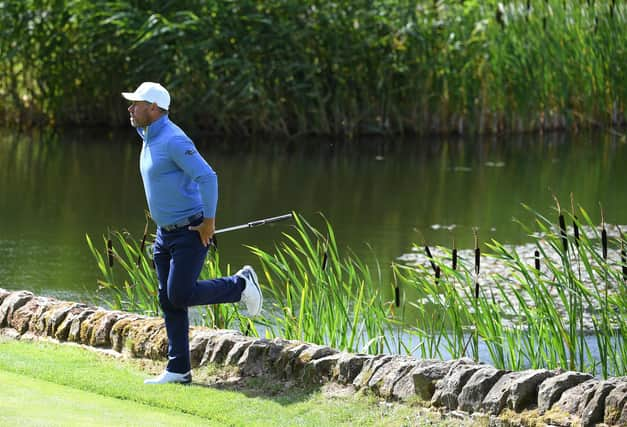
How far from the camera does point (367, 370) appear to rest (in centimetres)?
588

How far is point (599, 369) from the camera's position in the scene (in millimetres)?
8203

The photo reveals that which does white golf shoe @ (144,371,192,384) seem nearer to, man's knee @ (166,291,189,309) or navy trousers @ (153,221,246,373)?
navy trousers @ (153,221,246,373)

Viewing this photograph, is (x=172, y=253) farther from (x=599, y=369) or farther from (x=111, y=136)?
(x=111, y=136)

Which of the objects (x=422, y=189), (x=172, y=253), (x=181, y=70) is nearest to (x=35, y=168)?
(x=181, y=70)

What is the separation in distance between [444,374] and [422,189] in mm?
11385

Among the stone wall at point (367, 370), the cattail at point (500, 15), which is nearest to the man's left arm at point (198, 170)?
the stone wall at point (367, 370)

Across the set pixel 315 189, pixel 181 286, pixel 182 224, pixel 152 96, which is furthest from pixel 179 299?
pixel 315 189

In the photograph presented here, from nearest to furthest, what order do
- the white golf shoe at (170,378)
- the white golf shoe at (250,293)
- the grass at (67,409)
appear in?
the grass at (67,409), the white golf shoe at (170,378), the white golf shoe at (250,293)

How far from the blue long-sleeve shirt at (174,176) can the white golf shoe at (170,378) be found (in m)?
0.70

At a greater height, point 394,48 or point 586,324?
point 394,48

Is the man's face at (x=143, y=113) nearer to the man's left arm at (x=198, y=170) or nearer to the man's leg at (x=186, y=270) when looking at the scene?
the man's left arm at (x=198, y=170)

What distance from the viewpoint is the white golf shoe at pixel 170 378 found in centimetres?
611

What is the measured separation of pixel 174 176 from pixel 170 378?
3.06ft

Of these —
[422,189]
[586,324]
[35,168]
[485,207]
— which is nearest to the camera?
[586,324]
